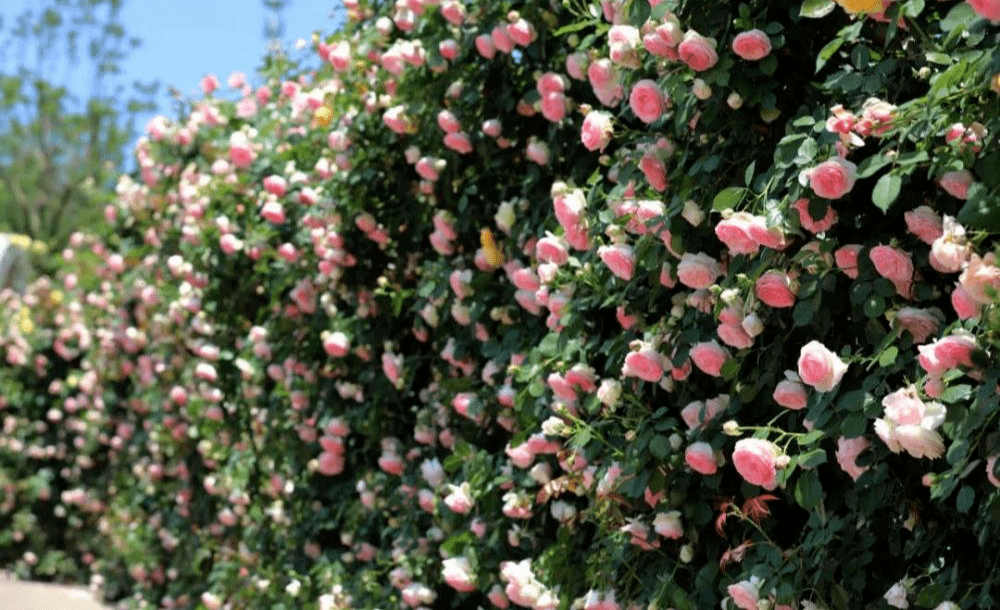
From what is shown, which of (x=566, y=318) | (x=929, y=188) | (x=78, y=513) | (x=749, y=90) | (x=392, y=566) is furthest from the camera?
(x=78, y=513)

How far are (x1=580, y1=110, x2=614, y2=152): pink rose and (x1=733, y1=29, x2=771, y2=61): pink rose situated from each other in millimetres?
373

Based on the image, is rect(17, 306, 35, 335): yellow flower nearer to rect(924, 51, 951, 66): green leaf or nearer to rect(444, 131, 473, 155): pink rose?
rect(444, 131, 473, 155): pink rose

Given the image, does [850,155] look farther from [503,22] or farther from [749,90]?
[503,22]

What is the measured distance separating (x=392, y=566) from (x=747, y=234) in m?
1.96

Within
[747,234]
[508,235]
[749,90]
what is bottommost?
[508,235]

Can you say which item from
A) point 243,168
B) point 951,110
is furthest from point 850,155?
point 243,168

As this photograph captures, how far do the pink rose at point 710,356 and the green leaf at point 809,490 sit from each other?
28cm

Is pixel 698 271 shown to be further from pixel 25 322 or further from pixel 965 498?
pixel 25 322

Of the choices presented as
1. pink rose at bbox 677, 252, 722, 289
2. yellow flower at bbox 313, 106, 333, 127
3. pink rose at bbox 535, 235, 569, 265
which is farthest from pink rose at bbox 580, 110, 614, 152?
yellow flower at bbox 313, 106, 333, 127

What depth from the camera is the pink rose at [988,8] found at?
1.60 metres

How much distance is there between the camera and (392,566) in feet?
12.4

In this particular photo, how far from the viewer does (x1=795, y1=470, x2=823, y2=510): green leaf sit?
6.76 feet

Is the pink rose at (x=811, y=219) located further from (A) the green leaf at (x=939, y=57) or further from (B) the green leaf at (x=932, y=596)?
(B) the green leaf at (x=932, y=596)

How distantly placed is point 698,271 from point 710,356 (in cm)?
14
